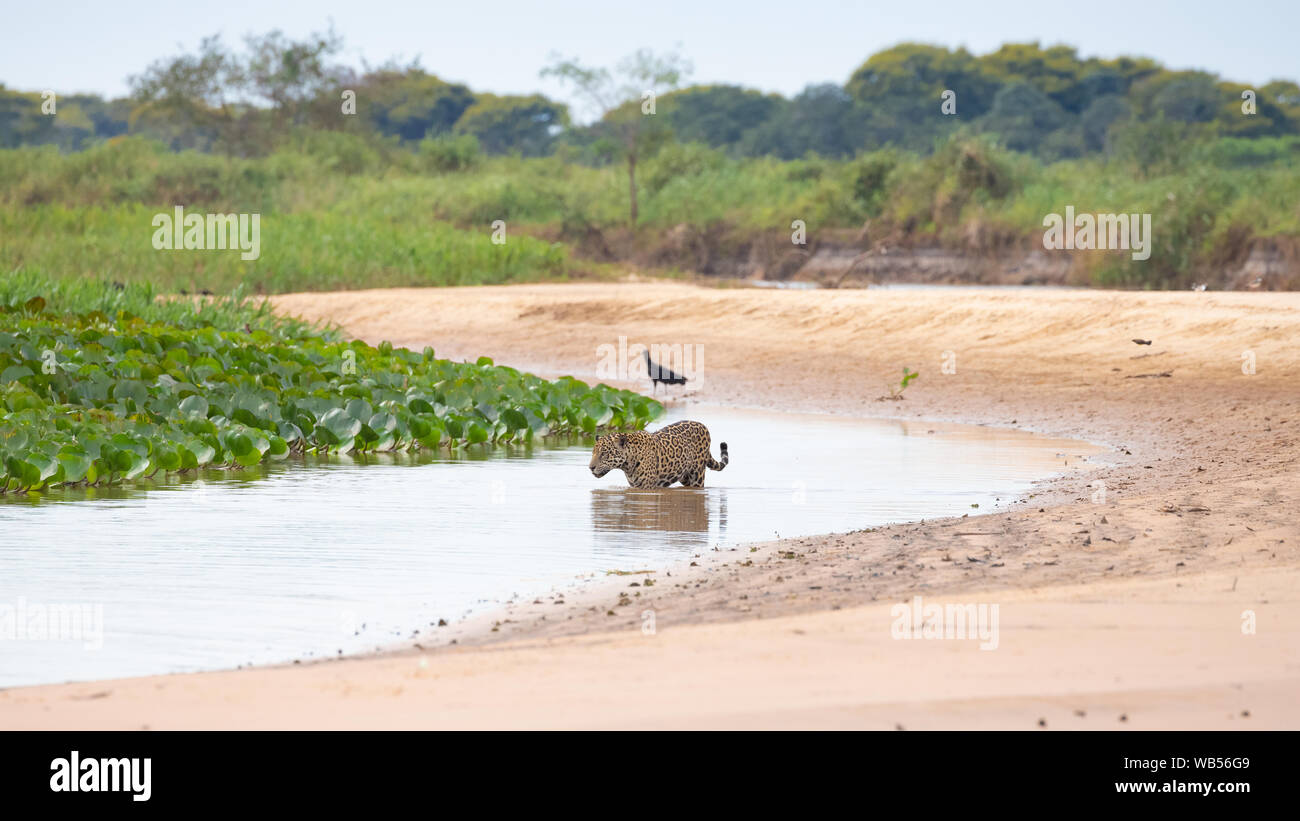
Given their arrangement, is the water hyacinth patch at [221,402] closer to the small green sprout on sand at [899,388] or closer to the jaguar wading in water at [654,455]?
the jaguar wading in water at [654,455]

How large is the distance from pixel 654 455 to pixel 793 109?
70.8 m

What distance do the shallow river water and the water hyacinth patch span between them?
0.83 feet

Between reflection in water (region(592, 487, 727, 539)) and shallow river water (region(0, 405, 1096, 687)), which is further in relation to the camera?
reflection in water (region(592, 487, 727, 539))

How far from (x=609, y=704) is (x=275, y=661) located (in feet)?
5.51

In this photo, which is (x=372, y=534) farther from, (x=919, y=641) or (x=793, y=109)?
(x=793, y=109)

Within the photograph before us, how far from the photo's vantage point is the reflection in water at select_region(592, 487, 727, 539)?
9094 millimetres

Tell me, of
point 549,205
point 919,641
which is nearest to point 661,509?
point 919,641

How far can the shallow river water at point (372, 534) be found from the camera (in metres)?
6.14

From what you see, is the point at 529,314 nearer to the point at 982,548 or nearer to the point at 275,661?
the point at 982,548

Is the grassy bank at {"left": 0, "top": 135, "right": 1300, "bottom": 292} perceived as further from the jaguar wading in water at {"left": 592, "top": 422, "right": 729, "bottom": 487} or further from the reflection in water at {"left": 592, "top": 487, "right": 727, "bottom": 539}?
the reflection in water at {"left": 592, "top": 487, "right": 727, "bottom": 539}

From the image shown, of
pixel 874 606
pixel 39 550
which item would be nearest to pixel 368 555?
pixel 39 550

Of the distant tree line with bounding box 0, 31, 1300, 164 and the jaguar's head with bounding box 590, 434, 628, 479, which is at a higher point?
the distant tree line with bounding box 0, 31, 1300, 164

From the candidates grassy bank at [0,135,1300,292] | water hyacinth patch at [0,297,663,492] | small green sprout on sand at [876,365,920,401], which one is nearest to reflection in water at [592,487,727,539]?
water hyacinth patch at [0,297,663,492]

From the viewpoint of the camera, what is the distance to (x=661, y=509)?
982 centimetres
